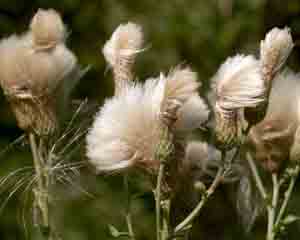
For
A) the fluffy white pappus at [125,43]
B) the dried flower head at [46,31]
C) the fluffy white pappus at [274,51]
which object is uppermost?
the dried flower head at [46,31]

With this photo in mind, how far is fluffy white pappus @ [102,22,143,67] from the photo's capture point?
1.69 meters

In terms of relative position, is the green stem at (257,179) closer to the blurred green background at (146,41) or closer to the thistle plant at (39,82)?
the thistle plant at (39,82)

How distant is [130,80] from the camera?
1694 mm

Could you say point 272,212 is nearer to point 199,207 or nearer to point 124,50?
point 199,207

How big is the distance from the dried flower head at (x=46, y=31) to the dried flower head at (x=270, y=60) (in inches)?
14.7

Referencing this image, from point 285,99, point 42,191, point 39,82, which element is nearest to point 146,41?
point 285,99

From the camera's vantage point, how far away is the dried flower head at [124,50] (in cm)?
169

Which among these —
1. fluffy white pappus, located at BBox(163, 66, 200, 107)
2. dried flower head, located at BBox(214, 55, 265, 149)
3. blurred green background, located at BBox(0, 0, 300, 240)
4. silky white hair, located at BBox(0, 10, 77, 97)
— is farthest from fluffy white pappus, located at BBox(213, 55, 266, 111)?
blurred green background, located at BBox(0, 0, 300, 240)

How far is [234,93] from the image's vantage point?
→ 156 cm

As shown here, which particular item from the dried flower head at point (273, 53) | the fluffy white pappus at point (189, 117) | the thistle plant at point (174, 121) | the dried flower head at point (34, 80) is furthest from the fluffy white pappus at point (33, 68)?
the dried flower head at point (273, 53)

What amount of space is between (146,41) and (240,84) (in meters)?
1.56

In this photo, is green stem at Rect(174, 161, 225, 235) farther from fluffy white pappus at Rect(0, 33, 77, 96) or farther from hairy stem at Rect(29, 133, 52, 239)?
fluffy white pappus at Rect(0, 33, 77, 96)

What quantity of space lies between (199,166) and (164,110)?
28cm

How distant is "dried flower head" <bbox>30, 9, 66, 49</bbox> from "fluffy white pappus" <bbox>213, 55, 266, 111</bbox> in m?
0.31
